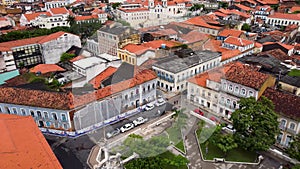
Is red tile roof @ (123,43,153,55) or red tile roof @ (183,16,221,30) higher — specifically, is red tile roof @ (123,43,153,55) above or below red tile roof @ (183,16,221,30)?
below

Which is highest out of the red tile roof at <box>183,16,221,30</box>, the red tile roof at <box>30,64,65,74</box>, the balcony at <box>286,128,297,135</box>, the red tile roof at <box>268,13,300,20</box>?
the red tile roof at <box>268,13,300,20</box>

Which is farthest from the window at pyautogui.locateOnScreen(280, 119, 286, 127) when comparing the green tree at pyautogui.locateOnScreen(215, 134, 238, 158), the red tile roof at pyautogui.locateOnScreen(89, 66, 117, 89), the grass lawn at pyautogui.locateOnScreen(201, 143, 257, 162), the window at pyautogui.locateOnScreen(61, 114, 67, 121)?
the window at pyautogui.locateOnScreen(61, 114, 67, 121)

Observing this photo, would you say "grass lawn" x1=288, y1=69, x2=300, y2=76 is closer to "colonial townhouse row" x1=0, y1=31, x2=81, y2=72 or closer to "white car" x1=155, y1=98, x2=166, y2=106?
"white car" x1=155, y1=98, x2=166, y2=106

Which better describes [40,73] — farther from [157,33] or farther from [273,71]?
[273,71]

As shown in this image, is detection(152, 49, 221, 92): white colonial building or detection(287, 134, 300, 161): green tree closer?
detection(287, 134, 300, 161): green tree

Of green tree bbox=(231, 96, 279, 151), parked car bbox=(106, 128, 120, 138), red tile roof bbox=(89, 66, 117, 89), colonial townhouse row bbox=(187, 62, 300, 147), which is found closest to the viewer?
green tree bbox=(231, 96, 279, 151)

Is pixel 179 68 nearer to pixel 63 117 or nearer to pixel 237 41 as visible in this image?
pixel 63 117

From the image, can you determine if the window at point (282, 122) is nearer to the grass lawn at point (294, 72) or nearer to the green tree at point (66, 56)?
the grass lawn at point (294, 72)
